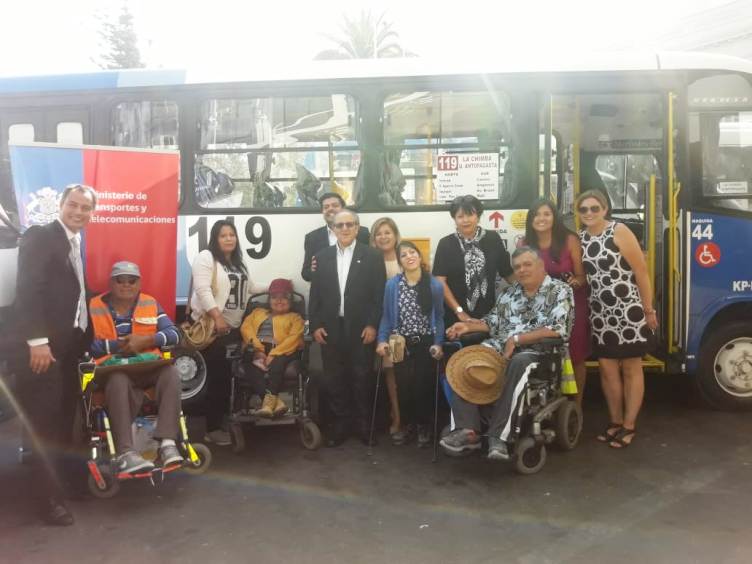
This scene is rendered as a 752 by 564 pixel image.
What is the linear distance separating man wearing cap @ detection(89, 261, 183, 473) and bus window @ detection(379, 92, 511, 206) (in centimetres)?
254

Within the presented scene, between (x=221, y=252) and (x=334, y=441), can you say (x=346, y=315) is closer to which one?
(x=334, y=441)

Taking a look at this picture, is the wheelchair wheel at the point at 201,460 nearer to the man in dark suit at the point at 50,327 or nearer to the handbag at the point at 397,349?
the man in dark suit at the point at 50,327

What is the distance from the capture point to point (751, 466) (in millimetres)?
4859

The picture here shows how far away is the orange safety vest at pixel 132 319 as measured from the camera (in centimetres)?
468

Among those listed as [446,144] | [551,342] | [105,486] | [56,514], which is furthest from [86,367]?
[446,144]

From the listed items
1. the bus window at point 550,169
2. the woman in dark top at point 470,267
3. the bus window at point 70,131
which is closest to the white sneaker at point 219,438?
the woman in dark top at point 470,267

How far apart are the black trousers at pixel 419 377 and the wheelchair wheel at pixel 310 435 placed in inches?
28.2

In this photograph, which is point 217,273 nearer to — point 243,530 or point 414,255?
point 414,255

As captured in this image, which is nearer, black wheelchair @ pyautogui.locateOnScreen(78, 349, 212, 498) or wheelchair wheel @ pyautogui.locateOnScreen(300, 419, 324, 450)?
black wheelchair @ pyautogui.locateOnScreen(78, 349, 212, 498)

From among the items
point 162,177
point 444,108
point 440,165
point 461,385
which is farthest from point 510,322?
point 162,177

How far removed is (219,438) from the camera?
5.70 meters

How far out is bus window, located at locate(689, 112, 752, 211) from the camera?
6.00m

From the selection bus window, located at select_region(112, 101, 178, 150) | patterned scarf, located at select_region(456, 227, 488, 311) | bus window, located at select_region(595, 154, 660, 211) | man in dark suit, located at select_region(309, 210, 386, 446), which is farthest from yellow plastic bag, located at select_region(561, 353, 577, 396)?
bus window, located at select_region(112, 101, 178, 150)

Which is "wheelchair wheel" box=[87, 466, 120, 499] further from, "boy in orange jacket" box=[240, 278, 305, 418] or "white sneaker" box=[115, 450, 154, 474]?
A: "boy in orange jacket" box=[240, 278, 305, 418]
